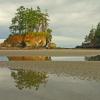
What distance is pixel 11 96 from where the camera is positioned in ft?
42.2

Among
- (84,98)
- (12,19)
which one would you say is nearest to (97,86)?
(84,98)

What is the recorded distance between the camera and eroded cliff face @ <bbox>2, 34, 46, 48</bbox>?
102 m

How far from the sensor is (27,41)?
335 ft

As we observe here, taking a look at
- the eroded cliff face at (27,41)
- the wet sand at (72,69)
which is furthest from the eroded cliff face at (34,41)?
the wet sand at (72,69)

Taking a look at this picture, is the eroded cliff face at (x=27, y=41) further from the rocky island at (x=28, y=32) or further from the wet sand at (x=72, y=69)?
the wet sand at (x=72, y=69)

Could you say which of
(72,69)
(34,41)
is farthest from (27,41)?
(72,69)

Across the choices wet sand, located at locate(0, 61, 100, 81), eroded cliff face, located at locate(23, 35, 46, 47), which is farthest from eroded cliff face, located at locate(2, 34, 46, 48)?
wet sand, located at locate(0, 61, 100, 81)

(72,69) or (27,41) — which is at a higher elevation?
(27,41)

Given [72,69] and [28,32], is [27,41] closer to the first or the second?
[28,32]

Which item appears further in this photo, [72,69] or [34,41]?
[34,41]

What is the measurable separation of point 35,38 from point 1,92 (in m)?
89.2

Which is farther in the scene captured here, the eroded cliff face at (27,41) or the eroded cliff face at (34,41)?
the eroded cliff face at (27,41)

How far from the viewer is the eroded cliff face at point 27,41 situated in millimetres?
102438

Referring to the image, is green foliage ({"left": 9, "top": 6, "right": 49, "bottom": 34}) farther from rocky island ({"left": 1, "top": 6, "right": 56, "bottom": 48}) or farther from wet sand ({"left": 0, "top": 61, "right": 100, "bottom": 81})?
wet sand ({"left": 0, "top": 61, "right": 100, "bottom": 81})
